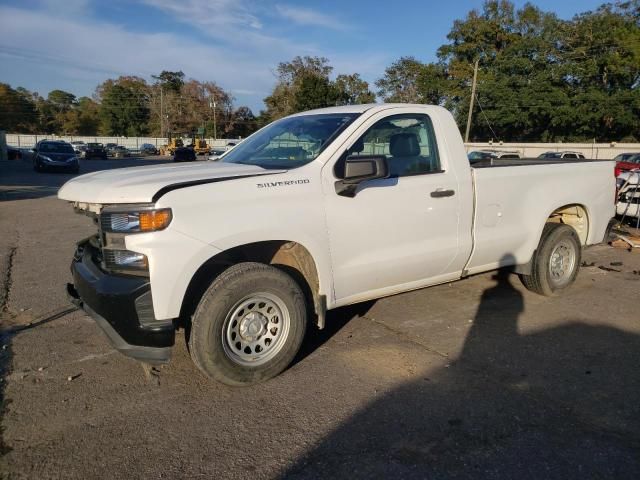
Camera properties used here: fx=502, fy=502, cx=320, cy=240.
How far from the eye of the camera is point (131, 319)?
314 centimetres

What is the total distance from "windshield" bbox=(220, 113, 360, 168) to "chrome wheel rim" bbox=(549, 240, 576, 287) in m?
3.06

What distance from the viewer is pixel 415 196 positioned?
13.9 ft

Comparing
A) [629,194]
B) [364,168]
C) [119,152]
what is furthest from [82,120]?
[364,168]

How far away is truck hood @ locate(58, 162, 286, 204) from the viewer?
124 inches

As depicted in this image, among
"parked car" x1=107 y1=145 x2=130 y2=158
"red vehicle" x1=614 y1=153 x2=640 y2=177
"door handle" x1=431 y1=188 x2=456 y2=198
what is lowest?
"door handle" x1=431 y1=188 x2=456 y2=198

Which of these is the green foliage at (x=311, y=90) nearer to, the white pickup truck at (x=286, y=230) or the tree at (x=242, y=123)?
the tree at (x=242, y=123)

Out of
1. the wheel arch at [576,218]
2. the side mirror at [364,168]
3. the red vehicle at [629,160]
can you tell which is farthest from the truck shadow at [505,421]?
the red vehicle at [629,160]

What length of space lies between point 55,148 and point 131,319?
2785cm

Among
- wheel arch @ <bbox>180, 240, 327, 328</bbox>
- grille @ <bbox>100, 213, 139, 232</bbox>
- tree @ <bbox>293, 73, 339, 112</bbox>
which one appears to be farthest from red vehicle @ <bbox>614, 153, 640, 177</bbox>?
tree @ <bbox>293, 73, 339, 112</bbox>

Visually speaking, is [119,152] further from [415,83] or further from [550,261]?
[550,261]

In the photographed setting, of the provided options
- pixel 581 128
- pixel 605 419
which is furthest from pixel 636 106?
pixel 605 419

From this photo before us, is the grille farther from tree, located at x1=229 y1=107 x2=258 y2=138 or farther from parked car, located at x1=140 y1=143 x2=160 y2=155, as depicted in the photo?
tree, located at x1=229 y1=107 x2=258 y2=138

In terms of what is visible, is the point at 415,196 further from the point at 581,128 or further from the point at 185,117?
the point at 185,117

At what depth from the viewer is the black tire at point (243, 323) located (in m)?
3.35
